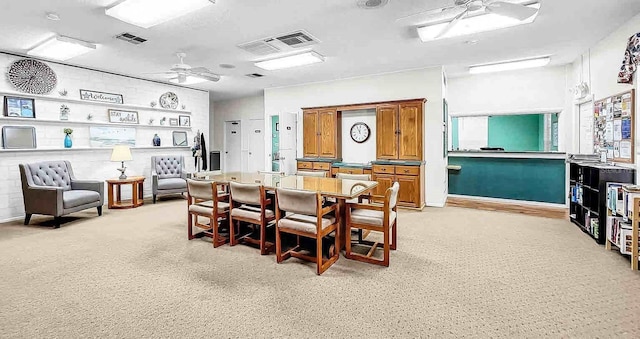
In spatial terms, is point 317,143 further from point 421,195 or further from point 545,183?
point 545,183

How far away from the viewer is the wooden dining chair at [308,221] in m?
2.84

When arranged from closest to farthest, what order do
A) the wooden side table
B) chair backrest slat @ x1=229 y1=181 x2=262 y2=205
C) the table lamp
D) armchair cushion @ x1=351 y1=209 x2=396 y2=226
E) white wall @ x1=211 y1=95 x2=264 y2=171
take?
armchair cushion @ x1=351 y1=209 x2=396 y2=226 < chair backrest slat @ x1=229 y1=181 x2=262 y2=205 < the wooden side table < the table lamp < white wall @ x1=211 y1=95 x2=264 y2=171

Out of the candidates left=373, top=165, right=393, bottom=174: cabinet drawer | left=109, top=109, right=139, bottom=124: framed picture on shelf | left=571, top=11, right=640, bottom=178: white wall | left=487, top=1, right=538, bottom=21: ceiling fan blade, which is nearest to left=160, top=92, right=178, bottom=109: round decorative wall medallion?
left=109, top=109, right=139, bottom=124: framed picture on shelf

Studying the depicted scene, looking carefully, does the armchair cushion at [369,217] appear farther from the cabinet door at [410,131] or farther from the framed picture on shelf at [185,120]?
the framed picture on shelf at [185,120]

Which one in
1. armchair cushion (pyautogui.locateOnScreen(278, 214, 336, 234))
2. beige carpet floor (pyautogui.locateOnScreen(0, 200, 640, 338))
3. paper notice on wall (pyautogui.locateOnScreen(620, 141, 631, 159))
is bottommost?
beige carpet floor (pyautogui.locateOnScreen(0, 200, 640, 338))

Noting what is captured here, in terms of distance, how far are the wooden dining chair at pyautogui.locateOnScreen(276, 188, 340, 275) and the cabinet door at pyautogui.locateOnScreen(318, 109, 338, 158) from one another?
3.43 metres

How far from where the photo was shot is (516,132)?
647 centimetres

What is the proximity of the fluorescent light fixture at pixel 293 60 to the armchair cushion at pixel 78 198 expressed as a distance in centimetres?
341

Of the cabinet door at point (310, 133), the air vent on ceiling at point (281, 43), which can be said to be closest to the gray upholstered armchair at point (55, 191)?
the air vent on ceiling at point (281, 43)

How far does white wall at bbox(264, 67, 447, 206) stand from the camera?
5.78 metres

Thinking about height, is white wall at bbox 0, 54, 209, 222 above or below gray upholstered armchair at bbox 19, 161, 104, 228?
above

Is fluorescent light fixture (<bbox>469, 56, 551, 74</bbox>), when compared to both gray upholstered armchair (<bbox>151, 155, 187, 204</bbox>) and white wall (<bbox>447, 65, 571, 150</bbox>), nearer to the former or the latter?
white wall (<bbox>447, 65, 571, 150</bbox>)

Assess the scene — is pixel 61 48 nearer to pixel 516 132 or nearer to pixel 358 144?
pixel 358 144

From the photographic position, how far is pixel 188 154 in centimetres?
773
